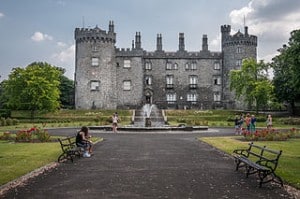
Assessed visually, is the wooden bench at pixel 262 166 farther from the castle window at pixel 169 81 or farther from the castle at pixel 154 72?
the castle window at pixel 169 81

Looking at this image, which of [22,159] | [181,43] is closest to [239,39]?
[181,43]

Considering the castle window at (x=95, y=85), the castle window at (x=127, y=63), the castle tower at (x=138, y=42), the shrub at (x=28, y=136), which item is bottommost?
the shrub at (x=28, y=136)

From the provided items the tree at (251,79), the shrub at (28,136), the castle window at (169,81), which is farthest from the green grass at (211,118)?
the shrub at (28,136)

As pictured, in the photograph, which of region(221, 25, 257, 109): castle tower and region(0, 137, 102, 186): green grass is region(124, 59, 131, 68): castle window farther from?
region(0, 137, 102, 186): green grass

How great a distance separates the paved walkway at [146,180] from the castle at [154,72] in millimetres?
52744

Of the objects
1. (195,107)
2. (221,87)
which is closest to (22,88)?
(195,107)

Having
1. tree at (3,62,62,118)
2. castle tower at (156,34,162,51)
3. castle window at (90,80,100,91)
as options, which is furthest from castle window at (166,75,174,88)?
tree at (3,62,62,118)

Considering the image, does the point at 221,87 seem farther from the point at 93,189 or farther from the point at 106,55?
the point at 93,189

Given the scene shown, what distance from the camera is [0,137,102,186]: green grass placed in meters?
13.1

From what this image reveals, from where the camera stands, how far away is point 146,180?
12047 mm

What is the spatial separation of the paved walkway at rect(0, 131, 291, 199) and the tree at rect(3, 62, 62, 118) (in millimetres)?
Result: 39851

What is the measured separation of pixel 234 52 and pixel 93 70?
25.9 metres

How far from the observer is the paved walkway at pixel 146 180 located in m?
10.2

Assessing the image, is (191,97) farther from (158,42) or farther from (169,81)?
(158,42)
